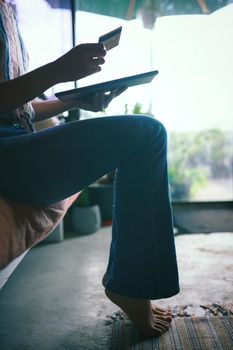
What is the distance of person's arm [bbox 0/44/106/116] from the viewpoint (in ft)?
2.06

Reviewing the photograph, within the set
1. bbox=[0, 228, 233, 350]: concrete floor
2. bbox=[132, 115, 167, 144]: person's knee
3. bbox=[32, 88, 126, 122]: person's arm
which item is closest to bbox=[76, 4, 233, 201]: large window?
bbox=[0, 228, 233, 350]: concrete floor

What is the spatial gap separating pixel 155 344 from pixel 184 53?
6.41 feet

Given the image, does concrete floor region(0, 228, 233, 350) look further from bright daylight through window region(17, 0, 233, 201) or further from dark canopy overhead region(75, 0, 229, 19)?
dark canopy overhead region(75, 0, 229, 19)

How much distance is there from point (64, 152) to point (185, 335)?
572 millimetres

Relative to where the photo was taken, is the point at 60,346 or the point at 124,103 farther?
the point at 124,103

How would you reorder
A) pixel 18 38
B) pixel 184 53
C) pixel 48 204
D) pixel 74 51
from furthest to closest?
pixel 184 53 → pixel 18 38 → pixel 48 204 → pixel 74 51

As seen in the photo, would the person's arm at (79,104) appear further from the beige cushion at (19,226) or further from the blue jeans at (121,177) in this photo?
the beige cushion at (19,226)

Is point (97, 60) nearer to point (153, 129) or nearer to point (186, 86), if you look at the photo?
point (153, 129)

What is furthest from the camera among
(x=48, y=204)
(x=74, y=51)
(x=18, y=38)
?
(x=18, y=38)

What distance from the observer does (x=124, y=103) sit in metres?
2.06

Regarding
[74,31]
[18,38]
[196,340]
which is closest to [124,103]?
[74,31]

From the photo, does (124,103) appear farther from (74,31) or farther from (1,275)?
(1,275)

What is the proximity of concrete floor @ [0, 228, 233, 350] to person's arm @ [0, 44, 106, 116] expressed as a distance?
1.99ft

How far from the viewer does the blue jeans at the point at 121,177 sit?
0.67 metres
